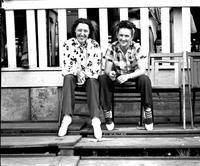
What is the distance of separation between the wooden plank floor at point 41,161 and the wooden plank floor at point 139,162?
106 mm

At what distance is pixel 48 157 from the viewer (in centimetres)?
371

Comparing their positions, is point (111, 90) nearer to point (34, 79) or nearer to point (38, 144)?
point (38, 144)

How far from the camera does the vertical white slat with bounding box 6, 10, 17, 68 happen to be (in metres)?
5.28

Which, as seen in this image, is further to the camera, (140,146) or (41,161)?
(140,146)


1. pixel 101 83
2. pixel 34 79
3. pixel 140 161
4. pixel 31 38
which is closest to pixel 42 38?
pixel 31 38

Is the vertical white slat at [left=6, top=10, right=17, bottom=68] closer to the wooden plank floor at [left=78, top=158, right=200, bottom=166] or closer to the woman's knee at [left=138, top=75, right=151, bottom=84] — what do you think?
the woman's knee at [left=138, top=75, right=151, bottom=84]

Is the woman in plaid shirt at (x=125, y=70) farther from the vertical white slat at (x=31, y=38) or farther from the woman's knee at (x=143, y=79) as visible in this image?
the vertical white slat at (x=31, y=38)

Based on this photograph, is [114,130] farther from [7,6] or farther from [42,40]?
[7,6]

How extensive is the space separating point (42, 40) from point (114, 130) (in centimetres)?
173

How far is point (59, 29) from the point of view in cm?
529

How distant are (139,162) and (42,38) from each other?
7.95 feet

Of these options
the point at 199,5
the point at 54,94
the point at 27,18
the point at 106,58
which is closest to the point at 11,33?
the point at 27,18

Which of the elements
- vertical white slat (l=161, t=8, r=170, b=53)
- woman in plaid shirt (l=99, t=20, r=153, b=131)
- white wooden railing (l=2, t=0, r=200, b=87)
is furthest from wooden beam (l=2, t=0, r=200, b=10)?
woman in plaid shirt (l=99, t=20, r=153, b=131)

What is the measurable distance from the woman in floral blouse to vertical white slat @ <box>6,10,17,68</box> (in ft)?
3.54
